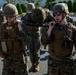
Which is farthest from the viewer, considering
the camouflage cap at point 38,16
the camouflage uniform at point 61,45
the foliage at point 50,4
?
the foliage at point 50,4

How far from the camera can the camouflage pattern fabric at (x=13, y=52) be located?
5.14 m

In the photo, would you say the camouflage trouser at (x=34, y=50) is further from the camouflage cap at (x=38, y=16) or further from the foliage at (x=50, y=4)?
the foliage at (x=50, y=4)

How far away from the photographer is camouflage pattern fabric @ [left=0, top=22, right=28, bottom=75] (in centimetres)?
514

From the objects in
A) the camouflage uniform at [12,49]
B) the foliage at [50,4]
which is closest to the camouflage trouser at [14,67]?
the camouflage uniform at [12,49]

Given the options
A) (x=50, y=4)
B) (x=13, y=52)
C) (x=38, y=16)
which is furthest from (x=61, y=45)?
(x=50, y=4)

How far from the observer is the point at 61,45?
16.1ft

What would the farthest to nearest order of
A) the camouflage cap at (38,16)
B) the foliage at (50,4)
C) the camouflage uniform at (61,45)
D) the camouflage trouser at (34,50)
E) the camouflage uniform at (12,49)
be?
the foliage at (50,4), the camouflage trouser at (34,50), the camouflage uniform at (12,49), the camouflage uniform at (61,45), the camouflage cap at (38,16)

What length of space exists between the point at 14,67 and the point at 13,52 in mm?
267

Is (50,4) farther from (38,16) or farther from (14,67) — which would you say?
(38,16)

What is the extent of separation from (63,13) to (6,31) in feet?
3.55

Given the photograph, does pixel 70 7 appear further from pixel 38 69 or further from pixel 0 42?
pixel 0 42

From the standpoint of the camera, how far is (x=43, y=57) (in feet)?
32.3

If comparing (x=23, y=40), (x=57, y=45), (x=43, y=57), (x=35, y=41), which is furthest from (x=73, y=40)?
(x=43, y=57)

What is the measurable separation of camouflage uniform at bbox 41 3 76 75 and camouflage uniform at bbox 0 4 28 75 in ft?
1.62
